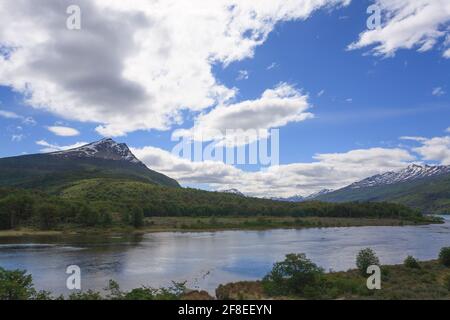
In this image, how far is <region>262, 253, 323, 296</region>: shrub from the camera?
4541 centimetres

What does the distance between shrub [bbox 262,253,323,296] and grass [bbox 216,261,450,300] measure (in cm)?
118

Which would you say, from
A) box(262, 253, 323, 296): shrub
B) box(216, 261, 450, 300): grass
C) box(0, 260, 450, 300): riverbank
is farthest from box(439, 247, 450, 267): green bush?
box(262, 253, 323, 296): shrub

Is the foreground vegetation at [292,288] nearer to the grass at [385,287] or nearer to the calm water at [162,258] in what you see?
the grass at [385,287]

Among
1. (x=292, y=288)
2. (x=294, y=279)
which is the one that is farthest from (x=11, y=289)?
(x=294, y=279)

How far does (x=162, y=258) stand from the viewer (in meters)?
81.9

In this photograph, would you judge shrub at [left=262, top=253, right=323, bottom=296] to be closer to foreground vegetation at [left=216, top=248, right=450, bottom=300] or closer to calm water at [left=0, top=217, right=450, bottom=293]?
foreground vegetation at [left=216, top=248, right=450, bottom=300]

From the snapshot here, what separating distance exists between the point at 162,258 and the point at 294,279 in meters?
41.4

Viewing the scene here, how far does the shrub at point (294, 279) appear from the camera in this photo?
45406mm

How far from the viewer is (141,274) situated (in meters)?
63.7

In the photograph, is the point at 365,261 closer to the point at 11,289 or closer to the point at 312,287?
the point at 312,287
